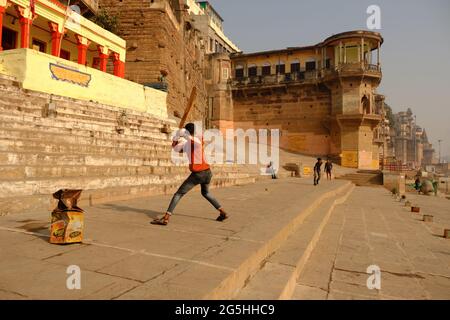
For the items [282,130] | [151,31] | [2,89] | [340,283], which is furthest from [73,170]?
[282,130]

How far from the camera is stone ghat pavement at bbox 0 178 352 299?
2082mm

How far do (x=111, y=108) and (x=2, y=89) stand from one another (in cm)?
381

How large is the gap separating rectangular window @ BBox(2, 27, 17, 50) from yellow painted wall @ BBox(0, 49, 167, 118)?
232 inches

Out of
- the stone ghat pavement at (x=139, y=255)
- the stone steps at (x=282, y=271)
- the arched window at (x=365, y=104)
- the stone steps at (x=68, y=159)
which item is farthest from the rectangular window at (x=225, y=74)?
the stone steps at (x=282, y=271)

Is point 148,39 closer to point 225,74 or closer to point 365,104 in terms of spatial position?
point 225,74

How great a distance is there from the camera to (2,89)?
8.02 meters

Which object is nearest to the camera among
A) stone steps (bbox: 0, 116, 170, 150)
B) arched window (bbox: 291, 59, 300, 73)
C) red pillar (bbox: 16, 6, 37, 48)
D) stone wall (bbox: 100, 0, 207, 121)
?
stone steps (bbox: 0, 116, 170, 150)

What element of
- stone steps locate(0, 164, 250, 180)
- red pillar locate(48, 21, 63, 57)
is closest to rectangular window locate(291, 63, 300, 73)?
red pillar locate(48, 21, 63, 57)

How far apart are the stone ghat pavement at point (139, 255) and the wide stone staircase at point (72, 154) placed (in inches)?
27.0

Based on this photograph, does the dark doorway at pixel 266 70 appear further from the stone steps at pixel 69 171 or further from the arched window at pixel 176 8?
the stone steps at pixel 69 171

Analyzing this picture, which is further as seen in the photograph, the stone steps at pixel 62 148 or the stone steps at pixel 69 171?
the stone steps at pixel 62 148

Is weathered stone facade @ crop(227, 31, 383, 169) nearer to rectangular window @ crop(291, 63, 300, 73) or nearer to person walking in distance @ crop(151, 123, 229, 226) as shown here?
rectangular window @ crop(291, 63, 300, 73)

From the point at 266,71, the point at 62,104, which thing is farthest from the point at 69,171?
the point at 266,71

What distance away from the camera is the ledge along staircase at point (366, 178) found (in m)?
23.9
